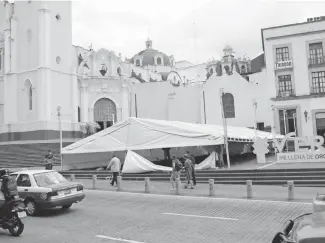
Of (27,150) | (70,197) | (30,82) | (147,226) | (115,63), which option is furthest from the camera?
(115,63)

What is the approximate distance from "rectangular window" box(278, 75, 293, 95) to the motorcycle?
3481 centimetres

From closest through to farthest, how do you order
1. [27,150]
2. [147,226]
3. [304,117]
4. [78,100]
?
[147,226], [27,150], [304,117], [78,100]

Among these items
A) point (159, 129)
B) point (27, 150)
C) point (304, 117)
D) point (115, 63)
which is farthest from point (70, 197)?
point (115, 63)

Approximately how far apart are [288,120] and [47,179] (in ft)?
104

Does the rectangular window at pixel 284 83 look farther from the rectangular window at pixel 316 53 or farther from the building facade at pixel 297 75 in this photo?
the rectangular window at pixel 316 53

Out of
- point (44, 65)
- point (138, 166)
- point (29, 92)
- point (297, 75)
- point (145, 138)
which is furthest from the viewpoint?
point (29, 92)

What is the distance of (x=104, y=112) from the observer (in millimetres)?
49719

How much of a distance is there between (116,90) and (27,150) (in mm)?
19162

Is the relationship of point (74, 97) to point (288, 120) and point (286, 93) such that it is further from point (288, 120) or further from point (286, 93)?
point (288, 120)

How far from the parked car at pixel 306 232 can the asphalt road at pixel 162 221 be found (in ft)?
11.6

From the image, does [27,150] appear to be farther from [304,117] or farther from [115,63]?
[304,117]

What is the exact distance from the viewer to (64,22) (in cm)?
4462

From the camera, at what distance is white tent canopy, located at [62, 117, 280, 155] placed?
21391 millimetres

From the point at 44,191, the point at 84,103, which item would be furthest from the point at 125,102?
the point at 44,191
